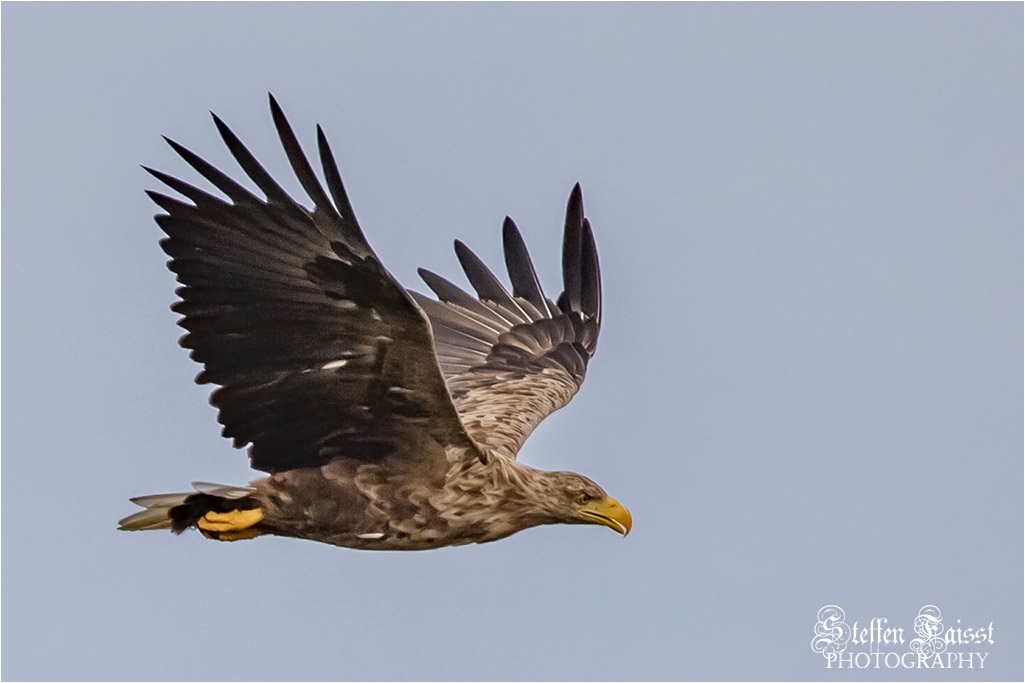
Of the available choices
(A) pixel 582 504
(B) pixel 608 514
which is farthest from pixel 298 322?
(B) pixel 608 514

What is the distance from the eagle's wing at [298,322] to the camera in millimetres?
9875

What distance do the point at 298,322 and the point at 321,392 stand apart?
0.42 meters

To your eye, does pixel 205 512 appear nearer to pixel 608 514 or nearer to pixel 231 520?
pixel 231 520

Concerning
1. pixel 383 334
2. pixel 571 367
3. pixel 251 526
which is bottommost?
pixel 251 526

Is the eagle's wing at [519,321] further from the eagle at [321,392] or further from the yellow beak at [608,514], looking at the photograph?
the yellow beak at [608,514]

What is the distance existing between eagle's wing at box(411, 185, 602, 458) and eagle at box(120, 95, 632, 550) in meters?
1.62

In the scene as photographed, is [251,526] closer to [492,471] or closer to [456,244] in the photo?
[492,471]

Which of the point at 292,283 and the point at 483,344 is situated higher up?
the point at 483,344

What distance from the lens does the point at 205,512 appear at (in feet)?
35.3

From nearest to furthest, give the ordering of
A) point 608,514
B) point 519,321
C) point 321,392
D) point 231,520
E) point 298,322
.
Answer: point 298,322 < point 321,392 < point 231,520 < point 608,514 < point 519,321

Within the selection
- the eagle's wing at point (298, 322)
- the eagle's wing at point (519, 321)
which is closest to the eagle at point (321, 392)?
the eagle's wing at point (298, 322)

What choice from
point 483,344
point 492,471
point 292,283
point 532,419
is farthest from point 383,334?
point 483,344

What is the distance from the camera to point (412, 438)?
1052cm

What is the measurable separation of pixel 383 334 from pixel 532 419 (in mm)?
2736
